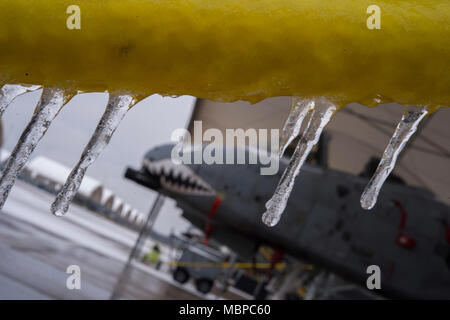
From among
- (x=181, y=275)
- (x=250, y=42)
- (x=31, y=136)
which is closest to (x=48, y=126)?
(x=31, y=136)

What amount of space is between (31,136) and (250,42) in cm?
40

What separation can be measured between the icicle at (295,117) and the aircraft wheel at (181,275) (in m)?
8.04

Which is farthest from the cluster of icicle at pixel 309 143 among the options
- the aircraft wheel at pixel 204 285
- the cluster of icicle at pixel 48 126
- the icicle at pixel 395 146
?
the aircraft wheel at pixel 204 285

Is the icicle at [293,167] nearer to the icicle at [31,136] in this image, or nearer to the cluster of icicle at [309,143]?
the cluster of icicle at [309,143]

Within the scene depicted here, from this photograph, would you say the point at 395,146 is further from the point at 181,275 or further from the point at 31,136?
the point at 181,275

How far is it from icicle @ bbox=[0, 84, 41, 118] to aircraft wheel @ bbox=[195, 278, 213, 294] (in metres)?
8.00

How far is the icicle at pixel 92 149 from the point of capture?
635 millimetres

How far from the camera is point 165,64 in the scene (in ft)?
1.55

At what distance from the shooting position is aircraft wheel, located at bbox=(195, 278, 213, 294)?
26.7 ft
